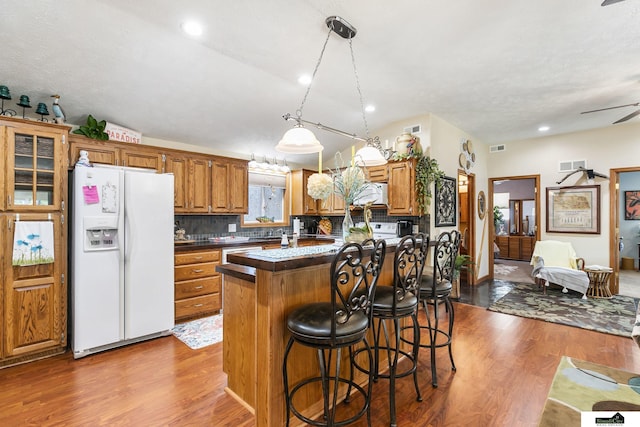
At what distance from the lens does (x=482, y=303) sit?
4582 mm

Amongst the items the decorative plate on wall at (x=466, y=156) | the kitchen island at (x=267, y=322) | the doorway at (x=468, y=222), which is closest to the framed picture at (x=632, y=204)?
the doorway at (x=468, y=222)

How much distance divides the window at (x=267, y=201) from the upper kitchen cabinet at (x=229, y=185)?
0.44 meters

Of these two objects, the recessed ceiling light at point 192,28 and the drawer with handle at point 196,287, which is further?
the drawer with handle at point 196,287

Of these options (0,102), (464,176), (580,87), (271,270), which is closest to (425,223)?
(464,176)

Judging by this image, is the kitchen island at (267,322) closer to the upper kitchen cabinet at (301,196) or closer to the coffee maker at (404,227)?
the coffee maker at (404,227)

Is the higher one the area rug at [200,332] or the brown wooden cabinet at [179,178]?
the brown wooden cabinet at [179,178]

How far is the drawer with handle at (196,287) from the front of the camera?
12.3 feet

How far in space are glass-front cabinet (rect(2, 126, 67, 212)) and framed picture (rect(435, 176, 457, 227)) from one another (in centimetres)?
478

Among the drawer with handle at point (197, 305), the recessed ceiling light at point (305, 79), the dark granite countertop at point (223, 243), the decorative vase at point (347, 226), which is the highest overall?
the recessed ceiling light at point (305, 79)

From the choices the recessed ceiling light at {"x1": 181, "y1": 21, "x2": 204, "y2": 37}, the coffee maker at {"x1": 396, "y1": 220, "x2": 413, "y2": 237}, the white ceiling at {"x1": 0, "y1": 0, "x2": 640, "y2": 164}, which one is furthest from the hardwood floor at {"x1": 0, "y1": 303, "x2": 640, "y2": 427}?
the recessed ceiling light at {"x1": 181, "y1": 21, "x2": 204, "y2": 37}

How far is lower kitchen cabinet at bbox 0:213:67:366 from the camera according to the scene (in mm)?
2654

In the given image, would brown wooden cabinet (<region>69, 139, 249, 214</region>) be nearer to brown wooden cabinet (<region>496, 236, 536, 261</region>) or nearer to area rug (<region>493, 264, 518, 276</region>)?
area rug (<region>493, 264, 518, 276</region>)

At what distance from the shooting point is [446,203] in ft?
16.1

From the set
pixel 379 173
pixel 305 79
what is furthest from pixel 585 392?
pixel 305 79
